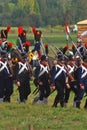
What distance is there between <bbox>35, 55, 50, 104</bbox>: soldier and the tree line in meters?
58.4

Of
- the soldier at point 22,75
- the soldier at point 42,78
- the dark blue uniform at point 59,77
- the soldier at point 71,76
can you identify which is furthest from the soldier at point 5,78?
the soldier at point 71,76

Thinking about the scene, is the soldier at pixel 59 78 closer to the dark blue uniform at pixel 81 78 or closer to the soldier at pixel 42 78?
the dark blue uniform at pixel 81 78

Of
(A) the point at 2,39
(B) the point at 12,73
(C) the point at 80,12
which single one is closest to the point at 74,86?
(B) the point at 12,73

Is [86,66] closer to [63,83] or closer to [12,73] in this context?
[63,83]

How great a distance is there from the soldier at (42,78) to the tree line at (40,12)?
58396 millimetres

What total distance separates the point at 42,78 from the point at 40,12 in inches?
3464


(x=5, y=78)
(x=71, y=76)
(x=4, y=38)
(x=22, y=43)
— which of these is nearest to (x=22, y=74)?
(x=5, y=78)

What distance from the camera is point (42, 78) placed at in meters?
19.3

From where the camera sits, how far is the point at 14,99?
2169 cm

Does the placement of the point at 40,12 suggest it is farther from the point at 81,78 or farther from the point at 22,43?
the point at 81,78

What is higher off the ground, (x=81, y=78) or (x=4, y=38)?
(x=4, y=38)

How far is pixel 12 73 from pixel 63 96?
1.74 metres

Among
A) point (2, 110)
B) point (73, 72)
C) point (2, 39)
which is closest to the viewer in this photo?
point (2, 110)

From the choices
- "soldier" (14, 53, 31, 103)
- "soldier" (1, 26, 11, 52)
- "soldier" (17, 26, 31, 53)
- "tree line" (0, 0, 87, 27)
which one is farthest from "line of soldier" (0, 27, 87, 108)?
"tree line" (0, 0, 87, 27)
